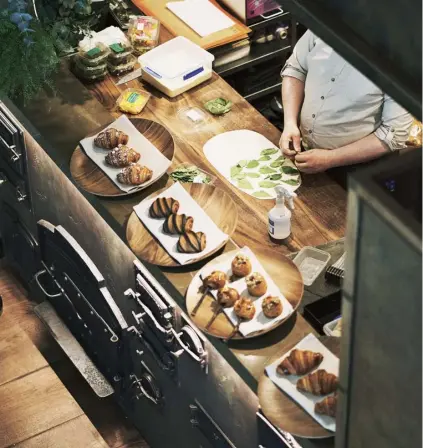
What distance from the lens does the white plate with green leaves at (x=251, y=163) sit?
14.8ft

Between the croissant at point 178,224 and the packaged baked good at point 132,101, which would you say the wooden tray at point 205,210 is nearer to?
the croissant at point 178,224

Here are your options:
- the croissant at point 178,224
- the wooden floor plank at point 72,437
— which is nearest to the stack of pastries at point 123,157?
the croissant at point 178,224

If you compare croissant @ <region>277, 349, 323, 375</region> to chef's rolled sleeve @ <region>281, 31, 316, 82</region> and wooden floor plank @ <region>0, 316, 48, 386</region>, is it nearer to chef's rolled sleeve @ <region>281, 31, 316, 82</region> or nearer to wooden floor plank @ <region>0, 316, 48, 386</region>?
wooden floor plank @ <region>0, 316, 48, 386</region>

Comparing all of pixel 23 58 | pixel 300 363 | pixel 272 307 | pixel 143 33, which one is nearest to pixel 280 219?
pixel 272 307

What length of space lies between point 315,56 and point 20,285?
2264mm

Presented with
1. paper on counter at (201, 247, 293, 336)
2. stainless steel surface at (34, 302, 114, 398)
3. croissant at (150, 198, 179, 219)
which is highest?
croissant at (150, 198, 179, 219)

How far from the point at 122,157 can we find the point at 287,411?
1452mm

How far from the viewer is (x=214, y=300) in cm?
367

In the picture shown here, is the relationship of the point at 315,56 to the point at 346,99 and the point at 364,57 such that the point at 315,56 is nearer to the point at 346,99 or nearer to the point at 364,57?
the point at 346,99

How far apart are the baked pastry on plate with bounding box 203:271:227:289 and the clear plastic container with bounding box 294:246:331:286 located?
38 centimetres

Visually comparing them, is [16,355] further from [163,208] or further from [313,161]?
[313,161]

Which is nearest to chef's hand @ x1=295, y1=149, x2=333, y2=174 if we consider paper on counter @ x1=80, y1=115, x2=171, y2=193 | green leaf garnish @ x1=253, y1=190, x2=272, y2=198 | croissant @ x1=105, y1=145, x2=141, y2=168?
green leaf garnish @ x1=253, y1=190, x2=272, y2=198

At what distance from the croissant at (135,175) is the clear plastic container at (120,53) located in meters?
0.95

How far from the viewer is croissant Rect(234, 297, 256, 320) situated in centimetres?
354
